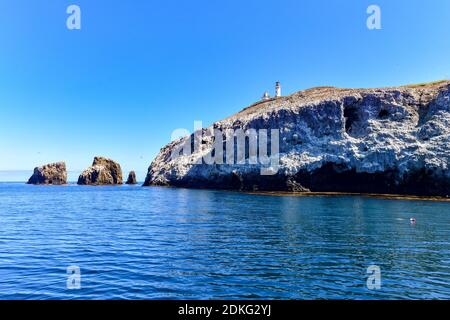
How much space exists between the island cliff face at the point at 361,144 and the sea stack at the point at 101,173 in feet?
349

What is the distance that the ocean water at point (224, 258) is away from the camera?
14.9 meters

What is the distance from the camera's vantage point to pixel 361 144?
85062 millimetres

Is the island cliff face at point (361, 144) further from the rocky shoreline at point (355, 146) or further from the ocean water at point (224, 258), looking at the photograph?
the ocean water at point (224, 258)

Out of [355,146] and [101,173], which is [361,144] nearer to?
[355,146]

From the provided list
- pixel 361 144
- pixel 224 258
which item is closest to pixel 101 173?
pixel 361 144

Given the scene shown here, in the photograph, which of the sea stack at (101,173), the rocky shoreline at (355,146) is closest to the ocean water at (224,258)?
the rocky shoreline at (355,146)

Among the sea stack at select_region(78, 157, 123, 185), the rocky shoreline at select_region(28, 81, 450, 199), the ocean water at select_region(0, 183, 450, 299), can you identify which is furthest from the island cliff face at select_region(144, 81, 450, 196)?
the sea stack at select_region(78, 157, 123, 185)

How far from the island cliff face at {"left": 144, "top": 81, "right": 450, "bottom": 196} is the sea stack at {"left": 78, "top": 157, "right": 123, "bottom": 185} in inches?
4185

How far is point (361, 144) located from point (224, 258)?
73392 millimetres

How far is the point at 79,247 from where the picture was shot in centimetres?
2402

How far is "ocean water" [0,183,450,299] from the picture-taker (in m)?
14.9

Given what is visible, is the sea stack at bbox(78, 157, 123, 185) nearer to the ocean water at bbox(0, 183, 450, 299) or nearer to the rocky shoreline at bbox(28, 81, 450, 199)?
the rocky shoreline at bbox(28, 81, 450, 199)
